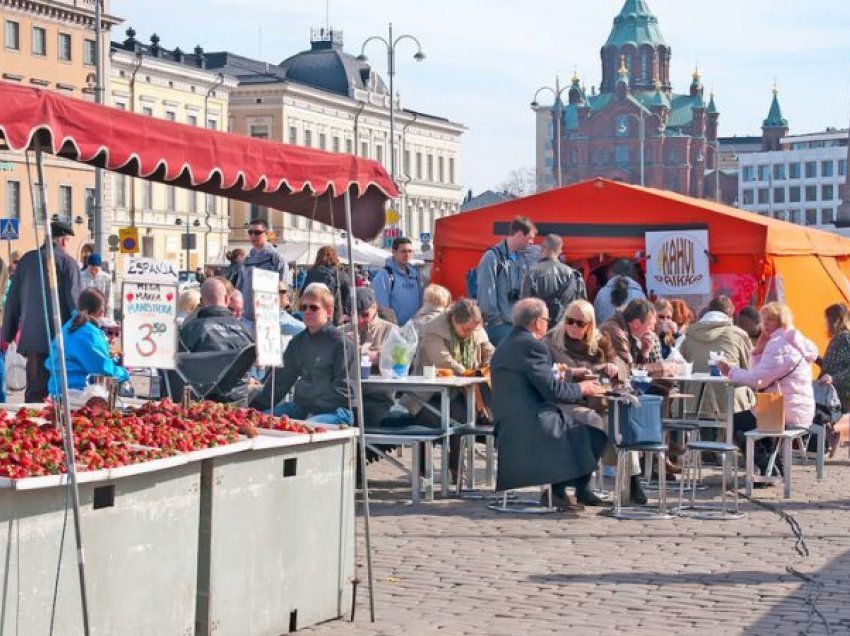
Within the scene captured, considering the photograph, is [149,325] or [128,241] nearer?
[149,325]

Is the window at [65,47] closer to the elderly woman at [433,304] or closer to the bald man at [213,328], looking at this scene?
the elderly woman at [433,304]

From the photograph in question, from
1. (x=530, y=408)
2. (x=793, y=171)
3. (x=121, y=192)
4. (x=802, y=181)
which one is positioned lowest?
(x=530, y=408)

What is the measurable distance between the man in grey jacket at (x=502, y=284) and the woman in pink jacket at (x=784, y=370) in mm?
3113

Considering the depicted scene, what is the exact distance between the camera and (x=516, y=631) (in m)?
8.67

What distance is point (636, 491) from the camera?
530 inches

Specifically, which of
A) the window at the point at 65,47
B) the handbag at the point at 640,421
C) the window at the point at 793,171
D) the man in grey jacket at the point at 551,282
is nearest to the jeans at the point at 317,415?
the handbag at the point at 640,421

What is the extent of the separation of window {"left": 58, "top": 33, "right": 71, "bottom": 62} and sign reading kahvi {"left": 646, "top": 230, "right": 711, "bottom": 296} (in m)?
64.3

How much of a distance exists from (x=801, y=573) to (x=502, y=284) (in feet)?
23.8

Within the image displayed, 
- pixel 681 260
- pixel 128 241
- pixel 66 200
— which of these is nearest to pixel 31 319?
pixel 681 260

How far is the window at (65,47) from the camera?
81812mm

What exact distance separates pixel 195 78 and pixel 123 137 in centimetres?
8928

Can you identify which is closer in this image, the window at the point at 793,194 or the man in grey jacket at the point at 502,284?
the man in grey jacket at the point at 502,284

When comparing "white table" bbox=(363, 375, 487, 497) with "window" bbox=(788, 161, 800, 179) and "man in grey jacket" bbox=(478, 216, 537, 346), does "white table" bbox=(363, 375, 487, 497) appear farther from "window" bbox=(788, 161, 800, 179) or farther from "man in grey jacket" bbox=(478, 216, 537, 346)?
"window" bbox=(788, 161, 800, 179)

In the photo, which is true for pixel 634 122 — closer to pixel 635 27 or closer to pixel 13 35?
pixel 635 27
